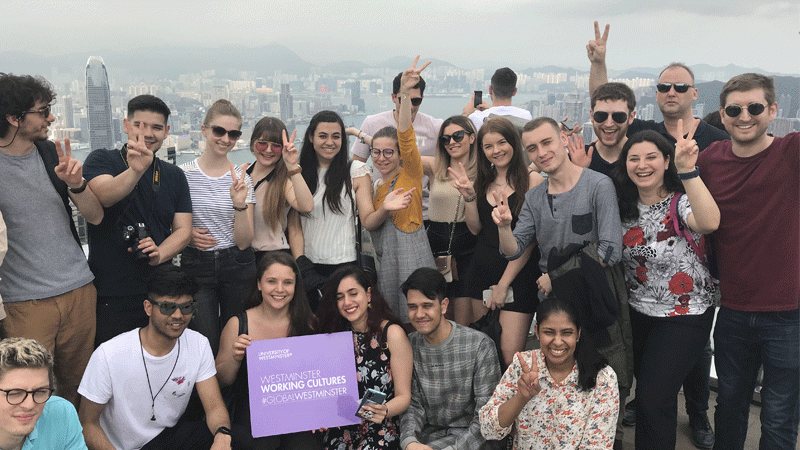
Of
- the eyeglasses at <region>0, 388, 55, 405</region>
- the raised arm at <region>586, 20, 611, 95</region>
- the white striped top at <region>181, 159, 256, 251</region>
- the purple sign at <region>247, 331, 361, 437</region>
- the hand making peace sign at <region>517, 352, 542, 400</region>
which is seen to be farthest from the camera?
the raised arm at <region>586, 20, 611, 95</region>

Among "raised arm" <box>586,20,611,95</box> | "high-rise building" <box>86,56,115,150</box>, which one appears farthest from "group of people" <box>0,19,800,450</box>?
"raised arm" <box>586,20,611,95</box>

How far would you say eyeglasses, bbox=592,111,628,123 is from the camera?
3545 millimetres

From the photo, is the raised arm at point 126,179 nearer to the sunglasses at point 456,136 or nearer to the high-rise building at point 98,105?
the high-rise building at point 98,105

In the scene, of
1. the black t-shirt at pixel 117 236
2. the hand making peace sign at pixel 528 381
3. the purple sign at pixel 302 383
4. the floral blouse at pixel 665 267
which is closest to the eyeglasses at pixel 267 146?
the black t-shirt at pixel 117 236

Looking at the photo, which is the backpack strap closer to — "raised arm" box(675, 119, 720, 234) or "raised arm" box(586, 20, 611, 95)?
"raised arm" box(675, 119, 720, 234)

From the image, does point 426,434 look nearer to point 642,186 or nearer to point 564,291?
point 564,291

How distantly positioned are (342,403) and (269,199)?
1409mm

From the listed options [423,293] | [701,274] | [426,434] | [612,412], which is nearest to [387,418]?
[426,434]

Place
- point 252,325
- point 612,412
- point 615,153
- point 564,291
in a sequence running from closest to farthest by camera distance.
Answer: point 612,412 < point 564,291 < point 252,325 < point 615,153

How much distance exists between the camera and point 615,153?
3602 mm

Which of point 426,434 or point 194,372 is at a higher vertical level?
point 194,372

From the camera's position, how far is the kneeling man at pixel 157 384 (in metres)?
2.86

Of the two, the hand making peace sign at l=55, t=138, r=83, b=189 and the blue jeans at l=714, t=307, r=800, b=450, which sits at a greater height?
the hand making peace sign at l=55, t=138, r=83, b=189

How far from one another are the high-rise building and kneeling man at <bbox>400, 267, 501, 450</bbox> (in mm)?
2045
